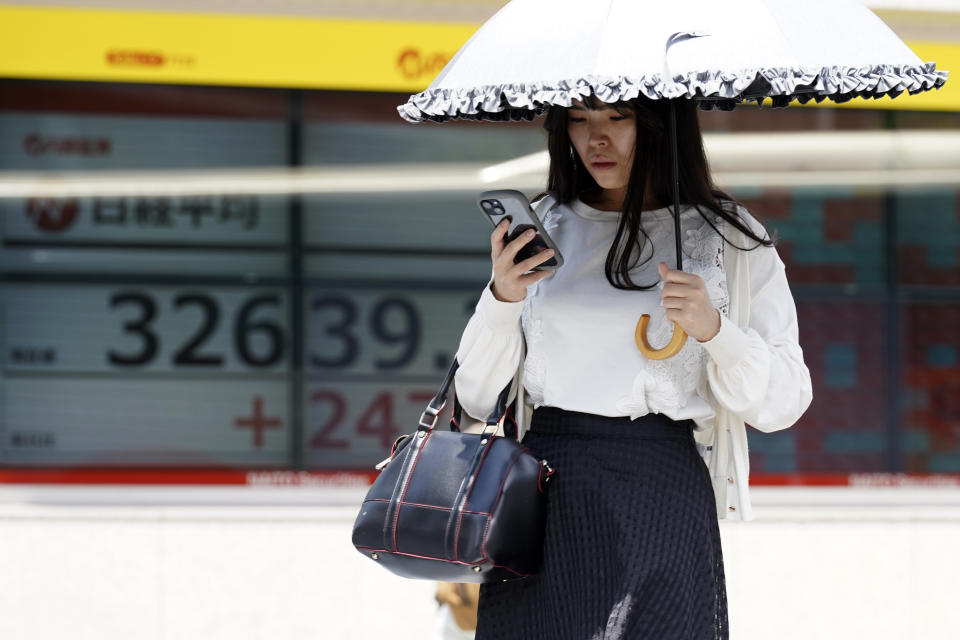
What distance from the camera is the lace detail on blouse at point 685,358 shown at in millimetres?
2311

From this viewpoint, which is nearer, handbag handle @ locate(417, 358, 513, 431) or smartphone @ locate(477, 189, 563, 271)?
smartphone @ locate(477, 189, 563, 271)

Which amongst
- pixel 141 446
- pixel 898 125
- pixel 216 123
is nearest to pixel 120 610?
pixel 141 446

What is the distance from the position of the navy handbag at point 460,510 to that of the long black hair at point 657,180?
41 cm

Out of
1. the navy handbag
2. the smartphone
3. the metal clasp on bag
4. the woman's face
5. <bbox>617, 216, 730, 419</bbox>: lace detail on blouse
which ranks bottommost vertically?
the navy handbag

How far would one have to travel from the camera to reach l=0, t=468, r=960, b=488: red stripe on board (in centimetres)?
541

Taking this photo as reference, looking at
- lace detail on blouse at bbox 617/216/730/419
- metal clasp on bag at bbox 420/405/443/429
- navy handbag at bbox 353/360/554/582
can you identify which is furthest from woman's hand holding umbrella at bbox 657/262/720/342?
metal clasp on bag at bbox 420/405/443/429

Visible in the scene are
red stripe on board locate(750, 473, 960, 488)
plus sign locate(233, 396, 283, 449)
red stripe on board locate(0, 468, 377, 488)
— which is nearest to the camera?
red stripe on board locate(0, 468, 377, 488)

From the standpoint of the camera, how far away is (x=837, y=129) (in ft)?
18.9

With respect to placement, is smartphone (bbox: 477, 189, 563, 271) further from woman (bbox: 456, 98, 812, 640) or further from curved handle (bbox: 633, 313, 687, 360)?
curved handle (bbox: 633, 313, 687, 360)

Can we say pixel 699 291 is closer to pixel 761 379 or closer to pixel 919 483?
pixel 761 379

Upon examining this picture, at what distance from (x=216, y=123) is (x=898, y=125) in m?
3.20

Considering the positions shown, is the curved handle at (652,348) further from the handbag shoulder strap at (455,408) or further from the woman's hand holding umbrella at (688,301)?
the handbag shoulder strap at (455,408)

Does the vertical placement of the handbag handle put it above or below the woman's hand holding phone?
below

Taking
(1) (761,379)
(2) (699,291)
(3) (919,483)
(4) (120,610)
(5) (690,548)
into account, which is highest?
(2) (699,291)
